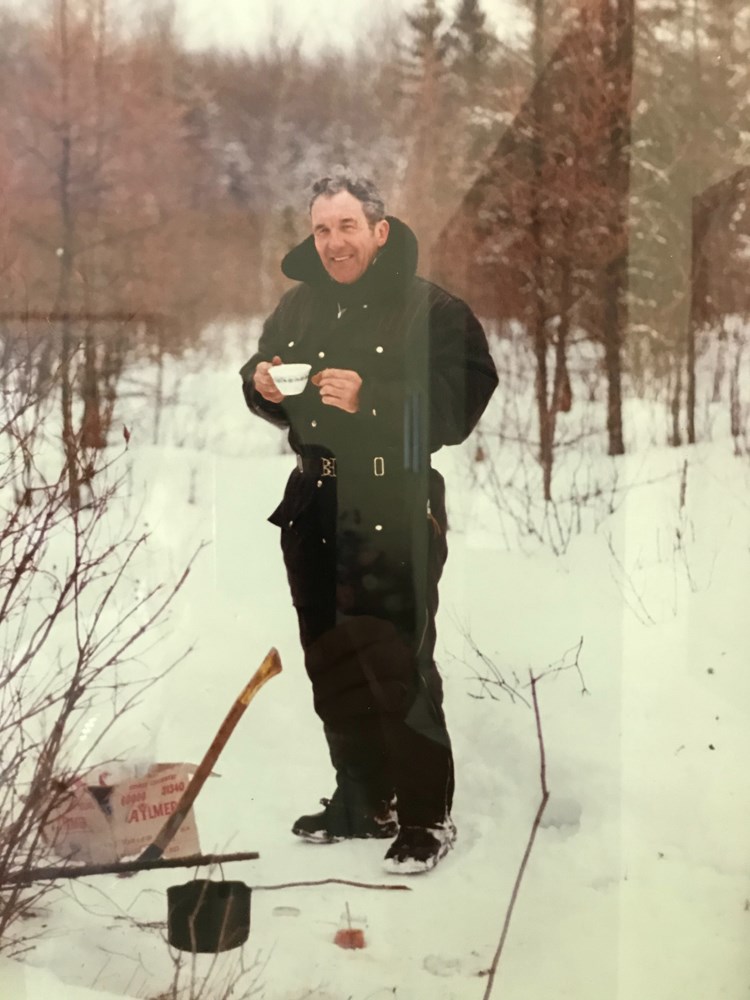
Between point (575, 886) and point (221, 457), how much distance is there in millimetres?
794

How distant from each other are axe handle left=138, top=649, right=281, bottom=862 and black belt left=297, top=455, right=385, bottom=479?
0.89 feet

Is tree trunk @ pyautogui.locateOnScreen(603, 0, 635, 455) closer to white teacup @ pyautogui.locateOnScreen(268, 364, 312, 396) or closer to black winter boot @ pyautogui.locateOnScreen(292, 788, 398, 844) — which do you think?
white teacup @ pyautogui.locateOnScreen(268, 364, 312, 396)

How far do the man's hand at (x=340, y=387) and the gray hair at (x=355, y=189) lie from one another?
8.8 inches

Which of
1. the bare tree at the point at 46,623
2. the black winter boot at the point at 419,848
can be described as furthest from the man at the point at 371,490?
the bare tree at the point at 46,623

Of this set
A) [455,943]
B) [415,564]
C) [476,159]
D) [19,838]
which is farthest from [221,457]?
[455,943]

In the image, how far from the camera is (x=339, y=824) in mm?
1285

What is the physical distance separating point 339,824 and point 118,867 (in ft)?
1.15

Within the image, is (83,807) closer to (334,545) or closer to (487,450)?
(334,545)

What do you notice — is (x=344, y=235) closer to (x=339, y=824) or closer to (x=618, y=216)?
(x=618, y=216)

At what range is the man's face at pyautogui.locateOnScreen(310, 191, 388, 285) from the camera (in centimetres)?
127

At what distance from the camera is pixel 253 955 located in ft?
4.17

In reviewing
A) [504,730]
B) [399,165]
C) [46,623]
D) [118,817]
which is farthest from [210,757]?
[399,165]

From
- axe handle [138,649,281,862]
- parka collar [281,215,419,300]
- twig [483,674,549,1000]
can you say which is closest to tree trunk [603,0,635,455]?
parka collar [281,215,419,300]

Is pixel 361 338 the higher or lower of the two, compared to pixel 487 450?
higher
